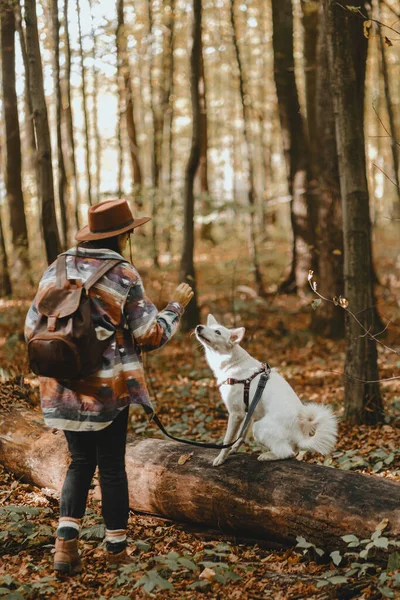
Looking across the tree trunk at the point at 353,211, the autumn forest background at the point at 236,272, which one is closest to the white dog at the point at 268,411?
the autumn forest background at the point at 236,272

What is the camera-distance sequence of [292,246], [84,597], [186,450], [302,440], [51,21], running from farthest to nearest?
[292,246], [51,21], [186,450], [302,440], [84,597]

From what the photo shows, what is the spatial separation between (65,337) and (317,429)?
6.73 ft

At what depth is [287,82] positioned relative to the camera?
12812mm

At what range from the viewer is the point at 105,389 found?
361 centimetres

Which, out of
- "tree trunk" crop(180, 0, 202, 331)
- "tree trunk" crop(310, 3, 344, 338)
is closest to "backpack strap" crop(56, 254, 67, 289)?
"tree trunk" crop(180, 0, 202, 331)

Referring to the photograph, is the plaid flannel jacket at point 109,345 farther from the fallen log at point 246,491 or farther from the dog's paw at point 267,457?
the dog's paw at point 267,457

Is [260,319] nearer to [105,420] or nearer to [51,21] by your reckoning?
[51,21]

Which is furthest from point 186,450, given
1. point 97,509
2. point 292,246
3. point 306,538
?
point 292,246

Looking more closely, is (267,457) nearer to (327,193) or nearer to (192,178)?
(327,193)

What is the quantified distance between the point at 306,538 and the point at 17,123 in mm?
11563

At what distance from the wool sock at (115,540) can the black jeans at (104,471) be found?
0.03 m

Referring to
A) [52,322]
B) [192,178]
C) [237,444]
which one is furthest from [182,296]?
[192,178]

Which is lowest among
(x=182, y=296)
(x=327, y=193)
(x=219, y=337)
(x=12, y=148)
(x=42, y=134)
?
(x=219, y=337)

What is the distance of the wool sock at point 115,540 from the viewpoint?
12.4ft
